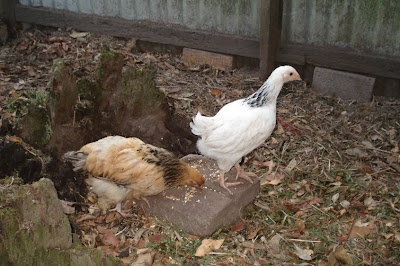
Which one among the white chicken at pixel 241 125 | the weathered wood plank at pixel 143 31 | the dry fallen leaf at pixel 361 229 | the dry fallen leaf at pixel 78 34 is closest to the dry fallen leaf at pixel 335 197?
the dry fallen leaf at pixel 361 229

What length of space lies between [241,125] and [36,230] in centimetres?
204

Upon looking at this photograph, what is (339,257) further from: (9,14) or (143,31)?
(9,14)

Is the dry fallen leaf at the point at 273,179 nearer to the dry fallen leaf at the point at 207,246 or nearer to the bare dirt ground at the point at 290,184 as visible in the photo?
the bare dirt ground at the point at 290,184

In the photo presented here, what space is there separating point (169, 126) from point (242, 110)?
1.20 m

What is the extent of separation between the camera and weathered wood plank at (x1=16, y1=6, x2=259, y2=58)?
20.0ft

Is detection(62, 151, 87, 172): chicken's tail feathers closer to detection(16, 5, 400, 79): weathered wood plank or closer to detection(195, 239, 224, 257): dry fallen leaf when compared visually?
detection(195, 239, 224, 257): dry fallen leaf

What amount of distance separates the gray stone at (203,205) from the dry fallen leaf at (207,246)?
80mm

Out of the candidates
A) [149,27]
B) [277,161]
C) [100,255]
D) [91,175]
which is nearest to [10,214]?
[100,255]

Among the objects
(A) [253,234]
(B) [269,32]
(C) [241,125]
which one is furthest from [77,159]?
(B) [269,32]

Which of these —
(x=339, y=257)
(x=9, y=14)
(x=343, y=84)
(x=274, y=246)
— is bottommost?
(x=274, y=246)

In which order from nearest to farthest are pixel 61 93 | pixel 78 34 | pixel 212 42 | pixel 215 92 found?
pixel 61 93 < pixel 215 92 < pixel 212 42 < pixel 78 34

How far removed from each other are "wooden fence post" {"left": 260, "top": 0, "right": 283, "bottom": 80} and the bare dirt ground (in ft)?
1.02

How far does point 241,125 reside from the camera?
368cm

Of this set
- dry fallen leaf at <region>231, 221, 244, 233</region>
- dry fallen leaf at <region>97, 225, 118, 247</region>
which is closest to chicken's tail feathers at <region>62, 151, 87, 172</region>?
dry fallen leaf at <region>97, 225, 118, 247</region>
